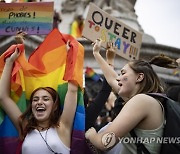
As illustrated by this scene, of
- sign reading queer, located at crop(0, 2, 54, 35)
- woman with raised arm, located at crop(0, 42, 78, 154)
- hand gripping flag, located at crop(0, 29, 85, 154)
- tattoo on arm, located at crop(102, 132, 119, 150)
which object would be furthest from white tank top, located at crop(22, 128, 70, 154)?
sign reading queer, located at crop(0, 2, 54, 35)

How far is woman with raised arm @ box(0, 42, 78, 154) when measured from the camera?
2846 mm

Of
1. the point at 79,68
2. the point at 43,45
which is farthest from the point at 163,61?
the point at 43,45

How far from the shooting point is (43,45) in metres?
3.59

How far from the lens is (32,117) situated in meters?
3.03

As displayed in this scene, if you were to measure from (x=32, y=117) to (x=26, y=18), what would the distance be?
164 cm

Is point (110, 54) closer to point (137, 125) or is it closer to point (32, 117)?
point (32, 117)

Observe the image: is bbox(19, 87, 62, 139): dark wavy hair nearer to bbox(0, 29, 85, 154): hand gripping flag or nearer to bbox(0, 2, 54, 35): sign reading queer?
bbox(0, 29, 85, 154): hand gripping flag

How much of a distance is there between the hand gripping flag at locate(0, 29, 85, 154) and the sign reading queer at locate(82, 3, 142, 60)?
37.7 inches

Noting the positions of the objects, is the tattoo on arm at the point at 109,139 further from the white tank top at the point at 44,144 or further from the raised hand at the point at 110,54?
the raised hand at the point at 110,54

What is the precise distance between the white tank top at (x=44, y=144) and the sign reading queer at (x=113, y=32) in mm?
1719

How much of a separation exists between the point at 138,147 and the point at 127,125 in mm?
132

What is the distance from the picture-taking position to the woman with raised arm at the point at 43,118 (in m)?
2.85

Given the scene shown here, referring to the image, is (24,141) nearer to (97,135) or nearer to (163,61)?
(97,135)

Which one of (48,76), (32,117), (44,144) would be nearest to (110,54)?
(48,76)
